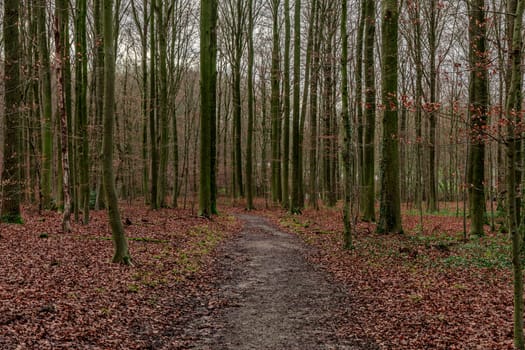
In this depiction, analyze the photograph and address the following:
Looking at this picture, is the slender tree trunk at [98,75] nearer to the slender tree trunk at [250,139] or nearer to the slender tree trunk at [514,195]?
the slender tree trunk at [250,139]

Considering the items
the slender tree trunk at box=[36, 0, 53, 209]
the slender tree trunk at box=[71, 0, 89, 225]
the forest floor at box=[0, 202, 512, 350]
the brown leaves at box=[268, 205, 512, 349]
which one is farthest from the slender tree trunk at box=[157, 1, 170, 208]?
the brown leaves at box=[268, 205, 512, 349]

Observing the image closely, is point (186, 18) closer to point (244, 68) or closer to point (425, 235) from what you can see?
point (244, 68)

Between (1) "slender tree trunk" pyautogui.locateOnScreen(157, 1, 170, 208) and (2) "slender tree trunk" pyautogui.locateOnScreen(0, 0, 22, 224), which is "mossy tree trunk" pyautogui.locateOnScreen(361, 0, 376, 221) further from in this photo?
(2) "slender tree trunk" pyautogui.locateOnScreen(0, 0, 22, 224)

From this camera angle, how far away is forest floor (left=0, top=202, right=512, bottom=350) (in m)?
5.87

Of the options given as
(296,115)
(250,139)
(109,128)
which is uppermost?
(296,115)

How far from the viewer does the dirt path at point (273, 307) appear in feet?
19.7

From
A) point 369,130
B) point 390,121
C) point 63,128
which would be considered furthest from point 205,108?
point 390,121

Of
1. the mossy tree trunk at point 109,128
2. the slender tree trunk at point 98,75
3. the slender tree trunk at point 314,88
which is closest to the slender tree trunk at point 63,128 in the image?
the slender tree trunk at point 98,75

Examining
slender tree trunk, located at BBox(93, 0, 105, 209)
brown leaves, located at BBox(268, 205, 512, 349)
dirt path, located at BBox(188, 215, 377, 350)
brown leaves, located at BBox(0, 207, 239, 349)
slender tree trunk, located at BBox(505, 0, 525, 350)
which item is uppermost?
slender tree trunk, located at BBox(93, 0, 105, 209)

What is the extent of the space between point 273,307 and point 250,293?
101cm

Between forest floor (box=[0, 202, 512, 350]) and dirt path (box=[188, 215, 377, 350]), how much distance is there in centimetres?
2

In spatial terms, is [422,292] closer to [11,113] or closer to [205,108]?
[11,113]

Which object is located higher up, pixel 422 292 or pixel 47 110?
pixel 47 110

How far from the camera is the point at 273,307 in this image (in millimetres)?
7629
